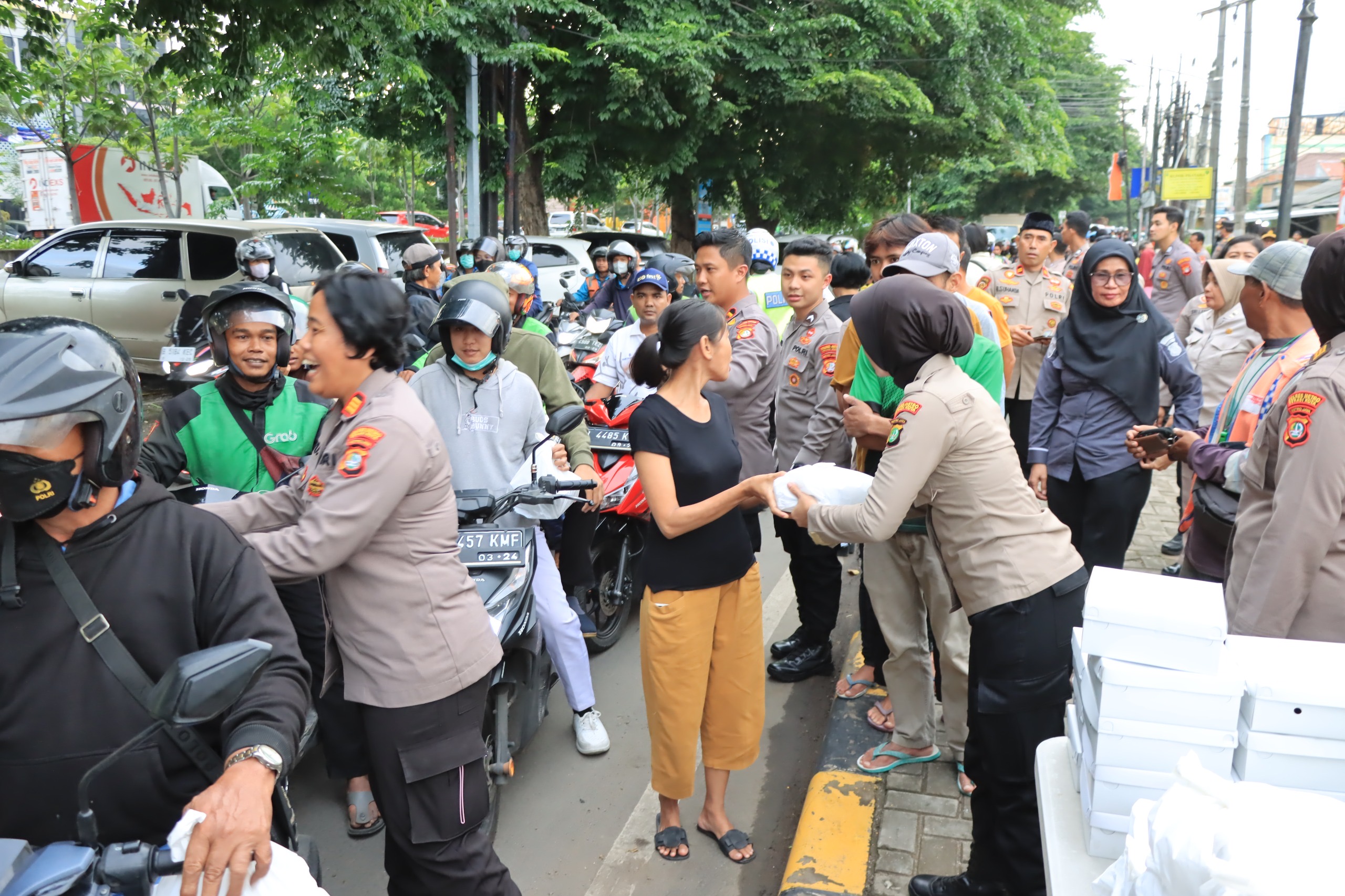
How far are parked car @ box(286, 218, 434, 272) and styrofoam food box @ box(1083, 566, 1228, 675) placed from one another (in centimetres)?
1028

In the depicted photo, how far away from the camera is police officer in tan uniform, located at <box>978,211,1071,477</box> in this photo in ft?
20.6

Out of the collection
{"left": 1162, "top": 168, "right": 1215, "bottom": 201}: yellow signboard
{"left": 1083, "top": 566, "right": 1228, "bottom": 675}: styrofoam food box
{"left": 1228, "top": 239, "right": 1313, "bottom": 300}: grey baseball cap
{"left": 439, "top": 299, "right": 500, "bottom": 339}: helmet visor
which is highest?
{"left": 1162, "top": 168, "right": 1215, "bottom": 201}: yellow signboard

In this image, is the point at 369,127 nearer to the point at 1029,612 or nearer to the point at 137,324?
the point at 137,324

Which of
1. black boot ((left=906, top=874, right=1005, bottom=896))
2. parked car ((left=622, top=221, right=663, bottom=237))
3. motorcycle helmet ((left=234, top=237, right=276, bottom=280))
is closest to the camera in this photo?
black boot ((left=906, top=874, right=1005, bottom=896))

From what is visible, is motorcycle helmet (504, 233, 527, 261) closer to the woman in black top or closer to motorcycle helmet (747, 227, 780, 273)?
motorcycle helmet (747, 227, 780, 273)

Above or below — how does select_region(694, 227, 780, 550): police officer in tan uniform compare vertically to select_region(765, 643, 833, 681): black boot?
above

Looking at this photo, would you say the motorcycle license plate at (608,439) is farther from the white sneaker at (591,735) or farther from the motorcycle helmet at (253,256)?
the motorcycle helmet at (253,256)

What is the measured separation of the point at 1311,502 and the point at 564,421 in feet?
7.60

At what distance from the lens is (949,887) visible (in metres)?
2.83

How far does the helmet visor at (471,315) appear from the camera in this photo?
11.4 feet

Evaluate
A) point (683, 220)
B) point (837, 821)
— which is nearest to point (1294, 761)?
point (837, 821)

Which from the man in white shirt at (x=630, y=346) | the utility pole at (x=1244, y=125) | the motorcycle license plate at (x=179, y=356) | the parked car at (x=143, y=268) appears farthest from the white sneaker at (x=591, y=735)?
the utility pole at (x=1244, y=125)

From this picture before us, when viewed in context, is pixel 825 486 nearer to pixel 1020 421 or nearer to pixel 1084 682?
pixel 1084 682

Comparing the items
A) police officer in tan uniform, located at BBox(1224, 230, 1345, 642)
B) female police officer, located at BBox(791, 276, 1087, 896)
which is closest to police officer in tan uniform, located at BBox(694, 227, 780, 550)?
female police officer, located at BBox(791, 276, 1087, 896)
